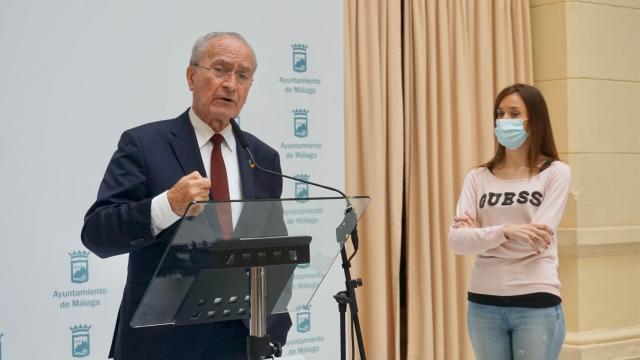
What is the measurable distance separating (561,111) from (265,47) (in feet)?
7.57

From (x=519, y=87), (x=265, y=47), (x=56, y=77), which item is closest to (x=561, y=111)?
(x=519, y=87)

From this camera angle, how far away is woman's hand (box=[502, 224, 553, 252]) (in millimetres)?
3396

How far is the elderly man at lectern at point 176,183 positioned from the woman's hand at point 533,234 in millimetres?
1279

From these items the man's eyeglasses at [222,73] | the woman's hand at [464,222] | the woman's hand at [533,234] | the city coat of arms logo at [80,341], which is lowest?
the city coat of arms logo at [80,341]

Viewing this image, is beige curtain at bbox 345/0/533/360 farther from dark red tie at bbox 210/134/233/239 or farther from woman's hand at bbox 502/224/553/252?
dark red tie at bbox 210/134/233/239

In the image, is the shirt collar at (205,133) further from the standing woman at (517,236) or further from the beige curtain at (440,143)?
the beige curtain at (440,143)

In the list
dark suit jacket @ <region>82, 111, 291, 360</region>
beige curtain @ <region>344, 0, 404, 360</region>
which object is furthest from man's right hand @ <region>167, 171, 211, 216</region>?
beige curtain @ <region>344, 0, 404, 360</region>

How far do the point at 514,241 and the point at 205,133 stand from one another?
1.60 meters

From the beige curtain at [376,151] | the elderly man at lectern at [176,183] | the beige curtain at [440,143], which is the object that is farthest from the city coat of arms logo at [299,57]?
the elderly man at lectern at [176,183]

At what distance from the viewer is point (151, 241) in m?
2.14

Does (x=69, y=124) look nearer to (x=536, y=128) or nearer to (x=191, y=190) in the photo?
(x=191, y=190)

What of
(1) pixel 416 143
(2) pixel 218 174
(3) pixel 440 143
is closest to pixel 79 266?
(2) pixel 218 174

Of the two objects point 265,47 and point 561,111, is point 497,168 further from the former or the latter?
point 561,111

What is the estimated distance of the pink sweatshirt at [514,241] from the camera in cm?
349
